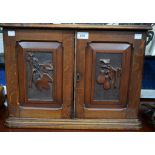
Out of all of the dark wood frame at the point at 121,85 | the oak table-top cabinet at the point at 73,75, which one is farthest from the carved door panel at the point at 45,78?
the dark wood frame at the point at 121,85

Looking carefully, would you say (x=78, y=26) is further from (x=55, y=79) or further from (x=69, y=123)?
(x=69, y=123)

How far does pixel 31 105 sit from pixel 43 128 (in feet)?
0.61

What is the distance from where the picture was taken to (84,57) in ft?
4.84

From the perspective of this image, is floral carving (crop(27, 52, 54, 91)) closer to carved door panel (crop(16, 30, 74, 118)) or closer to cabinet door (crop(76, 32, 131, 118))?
carved door panel (crop(16, 30, 74, 118))

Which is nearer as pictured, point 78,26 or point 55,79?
point 78,26

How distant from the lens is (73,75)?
1512 millimetres

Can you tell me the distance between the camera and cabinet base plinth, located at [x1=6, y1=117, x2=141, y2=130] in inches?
62.9

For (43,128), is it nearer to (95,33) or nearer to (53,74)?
(53,74)

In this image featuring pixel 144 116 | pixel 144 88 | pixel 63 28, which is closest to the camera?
pixel 63 28

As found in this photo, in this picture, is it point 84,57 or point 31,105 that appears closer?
point 84,57

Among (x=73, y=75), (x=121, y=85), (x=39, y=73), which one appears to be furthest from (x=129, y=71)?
(x=39, y=73)

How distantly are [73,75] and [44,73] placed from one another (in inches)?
Result: 7.8

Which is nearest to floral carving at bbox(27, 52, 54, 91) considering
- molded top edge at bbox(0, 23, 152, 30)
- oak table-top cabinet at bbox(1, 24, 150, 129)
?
oak table-top cabinet at bbox(1, 24, 150, 129)
